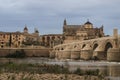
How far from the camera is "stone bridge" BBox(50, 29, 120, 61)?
78.7 metres

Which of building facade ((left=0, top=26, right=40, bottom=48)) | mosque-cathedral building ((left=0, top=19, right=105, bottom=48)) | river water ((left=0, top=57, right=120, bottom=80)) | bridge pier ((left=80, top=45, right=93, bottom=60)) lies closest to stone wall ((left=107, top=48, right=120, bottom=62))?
river water ((left=0, top=57, right=120, bottom=80))

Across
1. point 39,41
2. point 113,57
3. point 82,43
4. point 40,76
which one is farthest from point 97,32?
point 40,76

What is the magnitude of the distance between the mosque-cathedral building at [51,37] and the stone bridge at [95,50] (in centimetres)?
4478

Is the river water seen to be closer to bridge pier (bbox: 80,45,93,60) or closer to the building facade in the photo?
bridge pier (bbox: 80,45,93,60)

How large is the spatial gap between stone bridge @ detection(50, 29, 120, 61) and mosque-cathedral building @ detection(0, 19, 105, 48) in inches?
1763

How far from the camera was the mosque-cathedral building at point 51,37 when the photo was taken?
522ft

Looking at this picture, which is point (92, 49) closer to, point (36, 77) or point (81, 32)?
point (36, 77)

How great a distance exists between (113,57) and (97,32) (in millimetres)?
91311

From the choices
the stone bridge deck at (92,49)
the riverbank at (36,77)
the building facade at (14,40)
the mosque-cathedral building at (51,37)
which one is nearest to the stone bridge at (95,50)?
the stone bridge deck at (92,49)

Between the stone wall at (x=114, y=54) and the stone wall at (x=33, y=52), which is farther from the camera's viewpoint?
the stone wall at (x=33, y=52)

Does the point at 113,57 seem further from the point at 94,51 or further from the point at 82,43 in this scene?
the point at 82,43

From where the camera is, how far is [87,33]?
164m

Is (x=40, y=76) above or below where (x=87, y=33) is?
below

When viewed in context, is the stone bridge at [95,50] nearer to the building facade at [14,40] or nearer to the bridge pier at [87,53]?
the bridge pier at [87,53]
